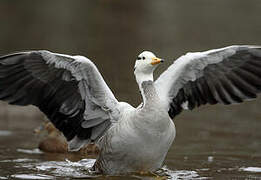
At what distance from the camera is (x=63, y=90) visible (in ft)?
30.0

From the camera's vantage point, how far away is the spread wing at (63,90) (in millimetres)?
8750

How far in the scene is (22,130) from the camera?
12328mm

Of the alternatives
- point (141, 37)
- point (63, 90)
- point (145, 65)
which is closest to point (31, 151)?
point (63, 90)

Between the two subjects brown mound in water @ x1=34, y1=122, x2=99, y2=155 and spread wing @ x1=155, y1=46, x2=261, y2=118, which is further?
brown mound in water @ x1=34, y1=122, x2=99, y2=155

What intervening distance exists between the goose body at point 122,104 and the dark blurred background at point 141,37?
68.6 inches

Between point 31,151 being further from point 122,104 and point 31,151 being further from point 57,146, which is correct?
point 122,104

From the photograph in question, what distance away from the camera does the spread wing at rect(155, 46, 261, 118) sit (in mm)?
9102

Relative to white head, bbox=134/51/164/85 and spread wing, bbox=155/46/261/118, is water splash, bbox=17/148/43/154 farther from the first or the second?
white head, bbox=134/51/164/85

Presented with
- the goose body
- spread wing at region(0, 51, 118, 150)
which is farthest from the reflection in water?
spread wing at region(0, 51, 118, 150)

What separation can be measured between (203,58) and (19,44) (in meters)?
12.7

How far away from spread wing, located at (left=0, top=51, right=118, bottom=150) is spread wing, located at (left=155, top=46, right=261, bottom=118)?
0.87 m

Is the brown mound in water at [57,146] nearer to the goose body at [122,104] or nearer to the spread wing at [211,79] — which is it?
the goose body at [122,104]

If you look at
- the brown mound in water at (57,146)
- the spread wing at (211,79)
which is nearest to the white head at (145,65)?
the spread wing at (211,79)

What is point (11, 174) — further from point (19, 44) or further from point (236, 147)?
point (19, 44)
